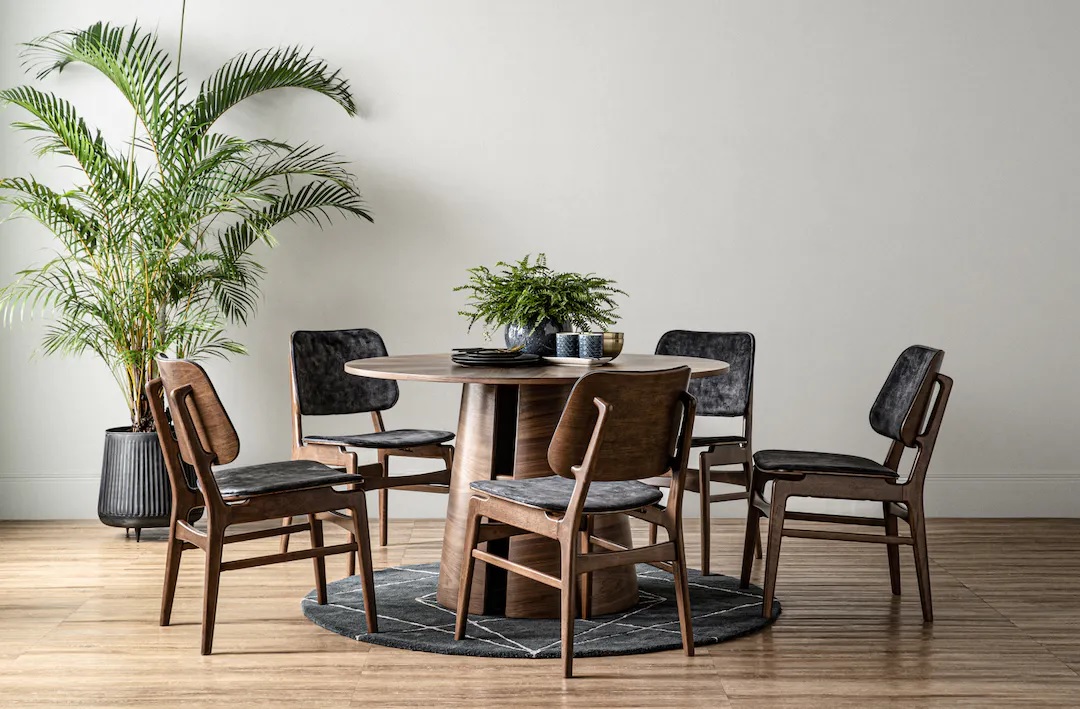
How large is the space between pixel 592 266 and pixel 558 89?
83cm

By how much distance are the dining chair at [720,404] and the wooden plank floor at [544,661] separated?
0.32 m

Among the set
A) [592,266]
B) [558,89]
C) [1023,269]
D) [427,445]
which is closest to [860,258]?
[1023,269]

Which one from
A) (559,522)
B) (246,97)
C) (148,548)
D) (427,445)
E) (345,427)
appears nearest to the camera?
(559,522)

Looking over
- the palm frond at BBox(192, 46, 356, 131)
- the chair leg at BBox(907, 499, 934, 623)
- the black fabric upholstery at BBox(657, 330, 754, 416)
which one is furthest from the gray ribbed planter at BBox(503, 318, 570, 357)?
the palm frond at BBox(192, 46, 356, 131)

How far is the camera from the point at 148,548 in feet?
14.6

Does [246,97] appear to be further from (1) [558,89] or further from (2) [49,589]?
(2) [49,589]

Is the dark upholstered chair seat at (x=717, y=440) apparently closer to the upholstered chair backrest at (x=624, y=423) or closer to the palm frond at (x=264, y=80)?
the upholstered chair backrest at (x=624, y=423)

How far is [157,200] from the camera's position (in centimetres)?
442

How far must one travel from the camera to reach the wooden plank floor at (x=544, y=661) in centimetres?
273

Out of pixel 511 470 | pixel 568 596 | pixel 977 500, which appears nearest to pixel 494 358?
pixel 511 470

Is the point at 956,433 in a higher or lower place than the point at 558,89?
lower

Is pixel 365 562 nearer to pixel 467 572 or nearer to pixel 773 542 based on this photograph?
pixel 467 572

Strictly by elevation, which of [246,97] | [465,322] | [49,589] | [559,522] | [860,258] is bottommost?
[49,589]

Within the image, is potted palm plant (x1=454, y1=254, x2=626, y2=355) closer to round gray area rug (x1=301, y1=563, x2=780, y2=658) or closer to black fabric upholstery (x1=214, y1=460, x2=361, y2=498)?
black fabric upholstery (x1=214, y1=460, x2=361, y2=498)
